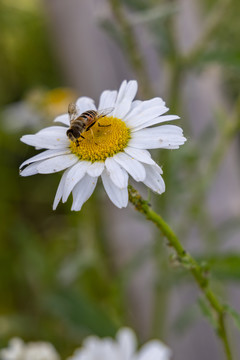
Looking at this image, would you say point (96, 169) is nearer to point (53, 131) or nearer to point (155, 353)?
point (53, 131)

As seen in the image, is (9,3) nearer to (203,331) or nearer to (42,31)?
(42,31)

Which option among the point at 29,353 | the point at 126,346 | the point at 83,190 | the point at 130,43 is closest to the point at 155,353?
the point at 126,346

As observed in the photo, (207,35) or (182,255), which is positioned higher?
Result: (207,35)

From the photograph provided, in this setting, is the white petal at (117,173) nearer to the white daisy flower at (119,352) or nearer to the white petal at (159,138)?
the white petal at (159,138)

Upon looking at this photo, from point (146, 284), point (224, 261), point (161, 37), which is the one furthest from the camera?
point (146, 284)

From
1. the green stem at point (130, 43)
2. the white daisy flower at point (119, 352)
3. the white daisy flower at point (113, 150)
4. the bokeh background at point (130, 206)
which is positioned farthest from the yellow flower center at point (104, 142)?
the green stem at point (130, 43)

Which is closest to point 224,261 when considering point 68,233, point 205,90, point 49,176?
point 205,90

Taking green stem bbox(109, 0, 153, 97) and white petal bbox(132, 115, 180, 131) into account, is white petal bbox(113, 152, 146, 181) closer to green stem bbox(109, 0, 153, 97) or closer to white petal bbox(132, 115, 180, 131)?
white petal bbox(132, 115, 180, 131)
